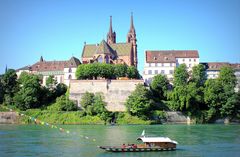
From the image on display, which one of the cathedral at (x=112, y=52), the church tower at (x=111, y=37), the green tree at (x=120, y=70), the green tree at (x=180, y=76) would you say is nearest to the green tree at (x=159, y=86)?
the green tree at (x=180, y=76)

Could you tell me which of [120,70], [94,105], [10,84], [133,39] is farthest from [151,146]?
[133,39]

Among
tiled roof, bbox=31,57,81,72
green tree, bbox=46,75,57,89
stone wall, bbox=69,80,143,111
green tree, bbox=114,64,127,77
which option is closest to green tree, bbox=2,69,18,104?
green tree, bbox=46,75,57,89

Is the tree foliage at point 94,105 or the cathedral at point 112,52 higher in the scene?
the cathedral at point 112,52

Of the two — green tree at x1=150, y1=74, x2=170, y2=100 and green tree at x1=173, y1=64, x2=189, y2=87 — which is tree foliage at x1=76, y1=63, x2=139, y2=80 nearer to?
green tree at x1=150, y1=74, x2=170, y2=100

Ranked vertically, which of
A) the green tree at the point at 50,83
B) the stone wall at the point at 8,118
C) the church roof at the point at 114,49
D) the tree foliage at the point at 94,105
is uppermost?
the church roof at the point at 114,49

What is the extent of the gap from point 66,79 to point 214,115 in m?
42.8

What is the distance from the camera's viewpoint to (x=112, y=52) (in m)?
115

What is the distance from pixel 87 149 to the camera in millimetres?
44156

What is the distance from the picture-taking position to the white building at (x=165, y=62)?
114 metres


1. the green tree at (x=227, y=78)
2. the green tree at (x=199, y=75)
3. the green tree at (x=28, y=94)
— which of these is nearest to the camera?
the green tree at (x=28, y=94)

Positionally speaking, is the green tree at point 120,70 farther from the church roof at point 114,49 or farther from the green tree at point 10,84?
the green tree at point 10,84

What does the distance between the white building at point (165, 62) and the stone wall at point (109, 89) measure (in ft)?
63.0

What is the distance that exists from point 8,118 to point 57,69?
3799cm

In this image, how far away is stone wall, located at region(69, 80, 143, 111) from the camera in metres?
93.4
